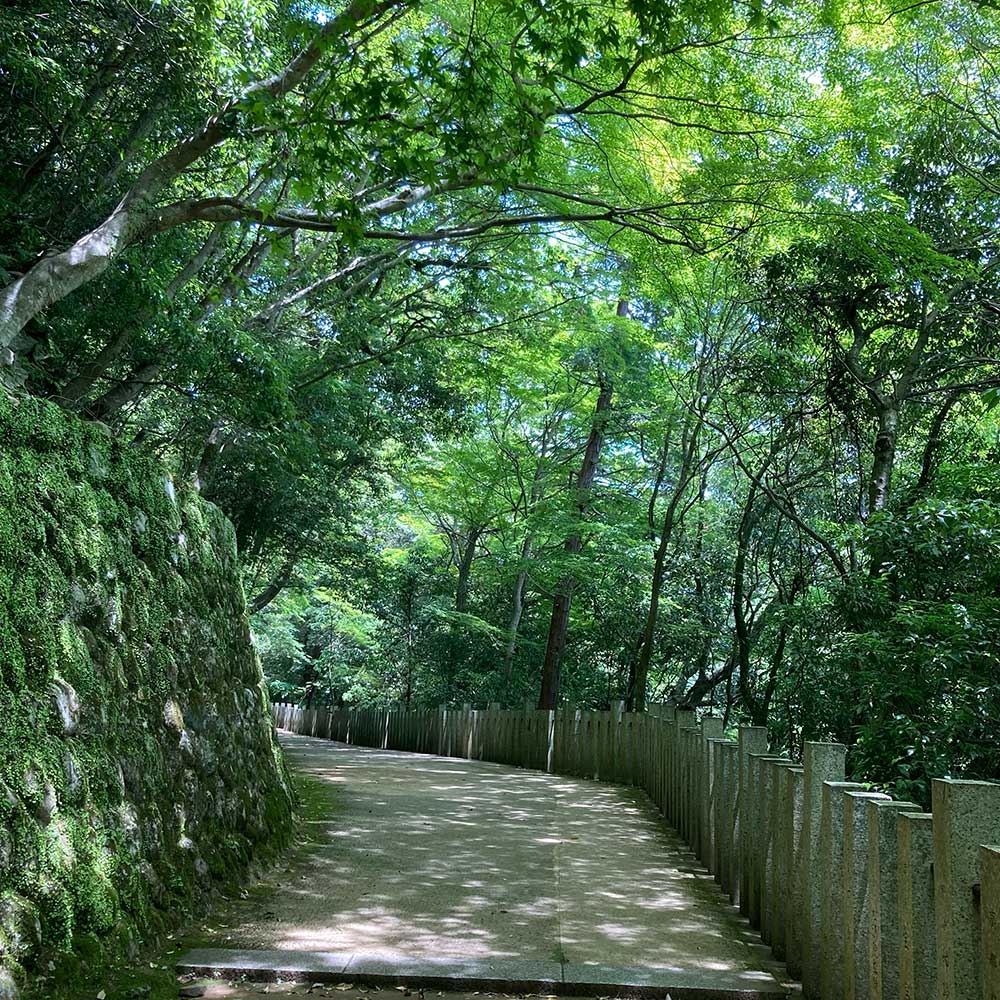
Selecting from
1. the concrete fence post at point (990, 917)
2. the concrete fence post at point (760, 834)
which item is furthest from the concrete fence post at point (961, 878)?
the concrete fence post at point (760, 834)

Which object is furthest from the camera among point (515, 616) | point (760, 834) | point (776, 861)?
point (515, 616)

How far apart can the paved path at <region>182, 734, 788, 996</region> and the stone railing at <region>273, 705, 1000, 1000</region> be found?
30 cm

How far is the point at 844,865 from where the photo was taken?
3.07m

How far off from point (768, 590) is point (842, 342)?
6.37 m

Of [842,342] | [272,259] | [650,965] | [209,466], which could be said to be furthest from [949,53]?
[209,466]

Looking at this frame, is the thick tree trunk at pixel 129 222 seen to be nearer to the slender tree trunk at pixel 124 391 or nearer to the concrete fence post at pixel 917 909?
the slender tree trunk at pixel 124 391

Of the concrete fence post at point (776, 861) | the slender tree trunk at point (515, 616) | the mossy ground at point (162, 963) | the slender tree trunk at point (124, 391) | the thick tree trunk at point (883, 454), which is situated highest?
the thick tree trunk at point (883, 454)

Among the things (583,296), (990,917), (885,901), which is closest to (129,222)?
(885,901)

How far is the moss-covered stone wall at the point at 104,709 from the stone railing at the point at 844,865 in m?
2.69

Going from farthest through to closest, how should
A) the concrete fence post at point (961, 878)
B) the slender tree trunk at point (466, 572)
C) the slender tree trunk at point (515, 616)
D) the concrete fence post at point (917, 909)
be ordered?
the slender tree trunk at point (466, 572)
the slender tree trunk at point (515, 616)
the concrete fence post at point (917, 909)
the concrete fence post at point (961, 878)

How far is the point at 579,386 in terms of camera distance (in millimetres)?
18359

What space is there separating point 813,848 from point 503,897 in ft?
6.93

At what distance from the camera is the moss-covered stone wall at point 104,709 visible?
307 centimetres

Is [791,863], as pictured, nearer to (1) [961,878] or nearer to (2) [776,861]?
(2) [776,861]
